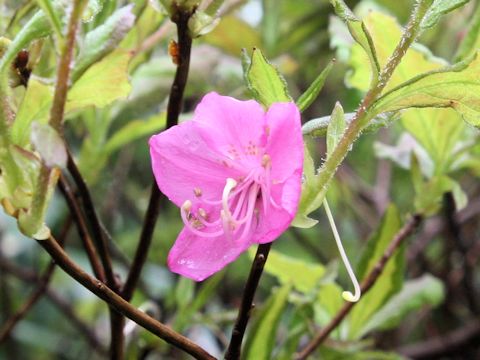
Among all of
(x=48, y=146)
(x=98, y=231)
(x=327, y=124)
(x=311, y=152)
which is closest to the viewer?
(x=48, y=146)

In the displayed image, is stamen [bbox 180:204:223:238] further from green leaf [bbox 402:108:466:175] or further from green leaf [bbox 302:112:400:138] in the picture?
green leaf [bbox 402:108:466:175]

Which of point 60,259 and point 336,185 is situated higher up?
point 60,259

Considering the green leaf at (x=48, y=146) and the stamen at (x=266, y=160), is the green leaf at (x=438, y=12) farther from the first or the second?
the green leaf at (x=48, y=146)

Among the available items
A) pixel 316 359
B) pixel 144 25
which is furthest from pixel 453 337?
pixel 144 25

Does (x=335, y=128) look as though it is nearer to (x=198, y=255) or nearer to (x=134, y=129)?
(x=198, y=255)

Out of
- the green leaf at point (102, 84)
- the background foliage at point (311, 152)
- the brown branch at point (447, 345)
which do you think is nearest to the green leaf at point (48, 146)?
the background foliage at point (311, 152)

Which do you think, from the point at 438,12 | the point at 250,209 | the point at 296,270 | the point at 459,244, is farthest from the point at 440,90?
the point at 459,244

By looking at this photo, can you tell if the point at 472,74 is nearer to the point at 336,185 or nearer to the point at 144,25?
the point at 144,25
